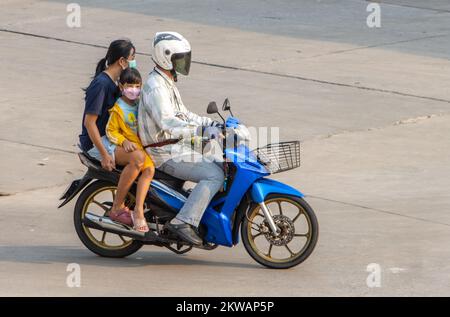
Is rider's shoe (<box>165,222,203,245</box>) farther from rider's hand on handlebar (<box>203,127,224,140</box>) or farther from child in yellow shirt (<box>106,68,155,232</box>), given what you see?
rider's hand on handlebar (<box>203,127,224,140</box>)

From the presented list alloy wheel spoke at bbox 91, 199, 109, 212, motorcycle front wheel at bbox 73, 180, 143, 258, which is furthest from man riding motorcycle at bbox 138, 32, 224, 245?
alloy wheel spoke at bbox 91, 199, 109, 212

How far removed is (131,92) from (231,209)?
1.09 m

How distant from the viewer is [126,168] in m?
8.59

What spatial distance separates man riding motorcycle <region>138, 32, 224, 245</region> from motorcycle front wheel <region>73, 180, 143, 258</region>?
0.44 m

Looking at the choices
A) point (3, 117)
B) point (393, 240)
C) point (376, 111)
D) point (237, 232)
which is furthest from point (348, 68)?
point (237, 232)

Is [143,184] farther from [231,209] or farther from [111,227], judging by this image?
[231,209]

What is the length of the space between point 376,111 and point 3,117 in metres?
4.16

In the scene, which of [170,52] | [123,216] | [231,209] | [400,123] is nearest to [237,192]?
[231,209]

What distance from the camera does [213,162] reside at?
28.4 feet

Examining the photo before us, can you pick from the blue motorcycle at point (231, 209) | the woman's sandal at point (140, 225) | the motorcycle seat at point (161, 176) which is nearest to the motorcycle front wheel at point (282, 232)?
the blue motorcycle at point (231, 209)

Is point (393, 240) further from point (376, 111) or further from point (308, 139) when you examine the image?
point (376, 111)

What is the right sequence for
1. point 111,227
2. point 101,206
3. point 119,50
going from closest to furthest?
1. point 111,227
2. point 119,50
3. point 101,206

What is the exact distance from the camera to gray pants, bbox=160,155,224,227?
337 inches

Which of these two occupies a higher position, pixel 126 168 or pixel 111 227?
pixel 126 168
